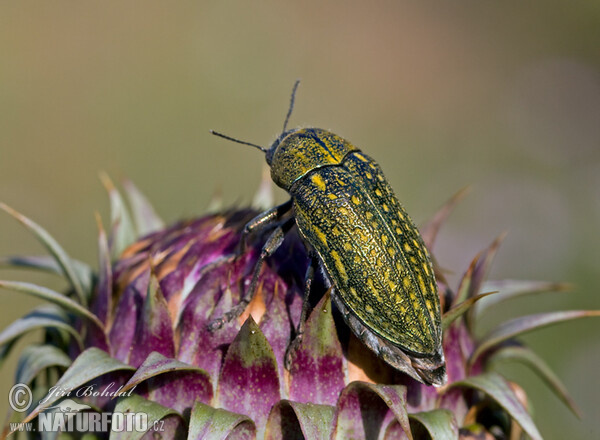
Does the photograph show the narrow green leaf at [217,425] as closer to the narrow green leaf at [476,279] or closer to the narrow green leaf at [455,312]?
the narrow green leaf at [455,312]

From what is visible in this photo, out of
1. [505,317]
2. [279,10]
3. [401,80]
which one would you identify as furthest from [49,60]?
[505,317]

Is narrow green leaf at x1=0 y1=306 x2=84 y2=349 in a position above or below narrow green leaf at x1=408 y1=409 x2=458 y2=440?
above

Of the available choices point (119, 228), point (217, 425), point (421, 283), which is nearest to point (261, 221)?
point (421, 283)

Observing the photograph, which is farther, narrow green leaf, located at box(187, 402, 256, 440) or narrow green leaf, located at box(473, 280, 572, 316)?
narrow green leaf, located at box(473, 280, 572, 316)

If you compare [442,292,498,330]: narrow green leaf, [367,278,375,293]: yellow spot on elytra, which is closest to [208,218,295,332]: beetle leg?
[367,278,375,293]: yellow spot on elytra

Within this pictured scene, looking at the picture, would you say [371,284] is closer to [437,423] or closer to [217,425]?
[437,423]

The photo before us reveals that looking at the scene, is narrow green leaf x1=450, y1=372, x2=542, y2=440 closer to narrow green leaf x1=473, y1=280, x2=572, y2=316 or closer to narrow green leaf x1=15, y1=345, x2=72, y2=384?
narrow green leaf x1=473, y1=280, x2=572, y2=316

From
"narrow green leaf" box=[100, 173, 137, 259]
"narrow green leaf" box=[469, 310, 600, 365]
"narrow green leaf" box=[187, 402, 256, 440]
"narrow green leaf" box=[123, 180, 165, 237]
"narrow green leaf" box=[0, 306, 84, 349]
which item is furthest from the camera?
"narrow green leaf" box=[123, 180, 165, 237]
